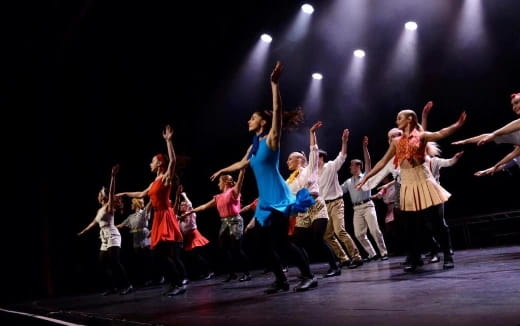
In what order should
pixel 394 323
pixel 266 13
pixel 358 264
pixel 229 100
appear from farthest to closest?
pixel 229 100
pixel 266 13
pixel 358 264
pixel 394 323

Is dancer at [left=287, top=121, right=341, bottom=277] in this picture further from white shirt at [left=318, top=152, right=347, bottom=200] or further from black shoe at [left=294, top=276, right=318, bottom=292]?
white shirt at [left=318, top=152, right=347, bottom=200]

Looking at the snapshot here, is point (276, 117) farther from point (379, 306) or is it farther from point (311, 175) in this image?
point (311, 175)

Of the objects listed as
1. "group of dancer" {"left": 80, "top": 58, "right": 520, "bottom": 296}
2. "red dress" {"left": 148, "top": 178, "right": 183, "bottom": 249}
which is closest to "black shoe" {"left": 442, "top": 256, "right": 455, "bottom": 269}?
"group of dancer" {"left": 80, "top": 58, "right": 520, "bottom": 296}

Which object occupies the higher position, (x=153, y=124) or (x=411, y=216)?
(x=153, y=124)

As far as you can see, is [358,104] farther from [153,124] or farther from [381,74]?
[153,124]

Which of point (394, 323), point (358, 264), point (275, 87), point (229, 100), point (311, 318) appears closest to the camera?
point (394, 323)

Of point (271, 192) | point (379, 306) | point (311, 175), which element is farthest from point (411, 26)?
point (379, 306)

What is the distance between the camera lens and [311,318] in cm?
248

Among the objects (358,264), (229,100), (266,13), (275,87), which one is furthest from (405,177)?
(229,100)

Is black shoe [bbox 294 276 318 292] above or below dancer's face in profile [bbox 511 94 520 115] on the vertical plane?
below

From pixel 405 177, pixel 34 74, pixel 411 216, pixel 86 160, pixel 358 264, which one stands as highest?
pixel 34 74

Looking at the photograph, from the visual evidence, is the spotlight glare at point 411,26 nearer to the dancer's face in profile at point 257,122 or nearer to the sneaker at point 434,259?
the sneaker at point 434,259

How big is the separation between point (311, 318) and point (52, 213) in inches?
351

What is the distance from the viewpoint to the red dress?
202 inches
